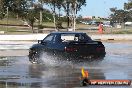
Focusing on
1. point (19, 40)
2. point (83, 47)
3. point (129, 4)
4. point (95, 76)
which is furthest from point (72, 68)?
point (129, 4)

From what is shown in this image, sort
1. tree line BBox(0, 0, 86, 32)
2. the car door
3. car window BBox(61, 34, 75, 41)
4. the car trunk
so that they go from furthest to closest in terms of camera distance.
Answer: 1. tree line BBox(0, 0, 86, 32)
2. car window BBox(61, 34, 75, 41)
3. the car door
4. the car trunk

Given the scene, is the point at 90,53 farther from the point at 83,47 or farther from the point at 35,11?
the point at 35,11

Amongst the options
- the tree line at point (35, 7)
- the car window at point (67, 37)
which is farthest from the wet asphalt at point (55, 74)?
the tree line at point (35, 7)

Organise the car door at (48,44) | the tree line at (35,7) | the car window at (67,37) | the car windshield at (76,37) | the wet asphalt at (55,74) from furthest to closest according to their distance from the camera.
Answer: the tree line at (35,7)
the car window at (67,37)
the car windshield at (76,37)
the car door at (48,44)
the wet asphalt at (55,74)

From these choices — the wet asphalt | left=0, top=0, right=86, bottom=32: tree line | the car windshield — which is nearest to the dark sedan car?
the car windshield

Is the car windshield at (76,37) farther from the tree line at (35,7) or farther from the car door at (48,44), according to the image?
the tree line at (35,7)

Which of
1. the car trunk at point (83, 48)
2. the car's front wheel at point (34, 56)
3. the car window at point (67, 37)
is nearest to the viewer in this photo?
the car trunk at point (83, 48)

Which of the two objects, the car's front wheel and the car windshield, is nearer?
the car windshield

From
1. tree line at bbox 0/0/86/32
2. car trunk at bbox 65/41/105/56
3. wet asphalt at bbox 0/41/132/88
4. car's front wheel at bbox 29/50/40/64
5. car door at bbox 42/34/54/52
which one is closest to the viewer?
wet asphalt at bbox 0/41/132/88

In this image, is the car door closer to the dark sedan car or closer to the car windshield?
the dark sedan car

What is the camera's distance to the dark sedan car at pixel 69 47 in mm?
18719

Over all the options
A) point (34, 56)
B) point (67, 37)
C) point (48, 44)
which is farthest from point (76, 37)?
point (34, 56)

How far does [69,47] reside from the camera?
18.8 meters

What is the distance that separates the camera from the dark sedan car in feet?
61.4
